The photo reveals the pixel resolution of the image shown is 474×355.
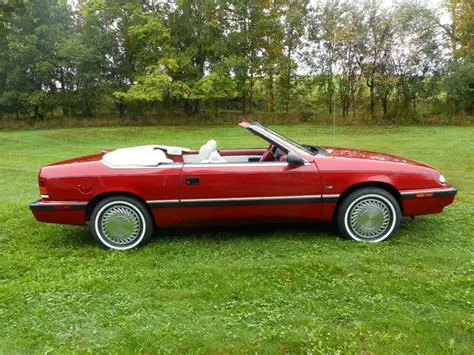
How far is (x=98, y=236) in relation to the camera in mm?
4254

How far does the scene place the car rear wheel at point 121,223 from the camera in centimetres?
420

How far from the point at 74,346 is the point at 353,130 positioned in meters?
20.9

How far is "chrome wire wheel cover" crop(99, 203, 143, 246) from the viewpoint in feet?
13.8

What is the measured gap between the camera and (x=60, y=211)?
13.7 feet

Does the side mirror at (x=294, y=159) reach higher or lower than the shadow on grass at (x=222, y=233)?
higher

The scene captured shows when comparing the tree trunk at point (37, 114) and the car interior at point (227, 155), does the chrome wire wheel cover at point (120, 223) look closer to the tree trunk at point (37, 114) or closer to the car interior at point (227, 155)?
the car interior at point (227, 155)

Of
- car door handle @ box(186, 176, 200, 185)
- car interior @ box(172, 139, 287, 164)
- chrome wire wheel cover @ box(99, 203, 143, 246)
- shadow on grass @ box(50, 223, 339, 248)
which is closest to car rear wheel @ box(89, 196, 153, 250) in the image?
chrome wire wheel cover @ box(99, 203, 143, 246)

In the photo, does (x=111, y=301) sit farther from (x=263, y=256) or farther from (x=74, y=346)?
(x=263, y=256)

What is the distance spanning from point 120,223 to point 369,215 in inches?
103

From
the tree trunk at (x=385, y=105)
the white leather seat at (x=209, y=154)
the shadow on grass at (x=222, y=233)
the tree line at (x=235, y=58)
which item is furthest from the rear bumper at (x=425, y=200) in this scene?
the tree trunk at (x=385, y=105)

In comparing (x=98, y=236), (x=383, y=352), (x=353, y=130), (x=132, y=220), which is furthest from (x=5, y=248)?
(x=353, y=130)

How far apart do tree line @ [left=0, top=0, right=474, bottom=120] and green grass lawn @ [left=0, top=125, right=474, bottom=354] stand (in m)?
21.0

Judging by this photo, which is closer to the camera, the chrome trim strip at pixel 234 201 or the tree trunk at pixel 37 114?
the chrome trim strip at pixel 234 201

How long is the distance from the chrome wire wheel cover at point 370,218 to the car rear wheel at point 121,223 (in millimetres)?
2162
